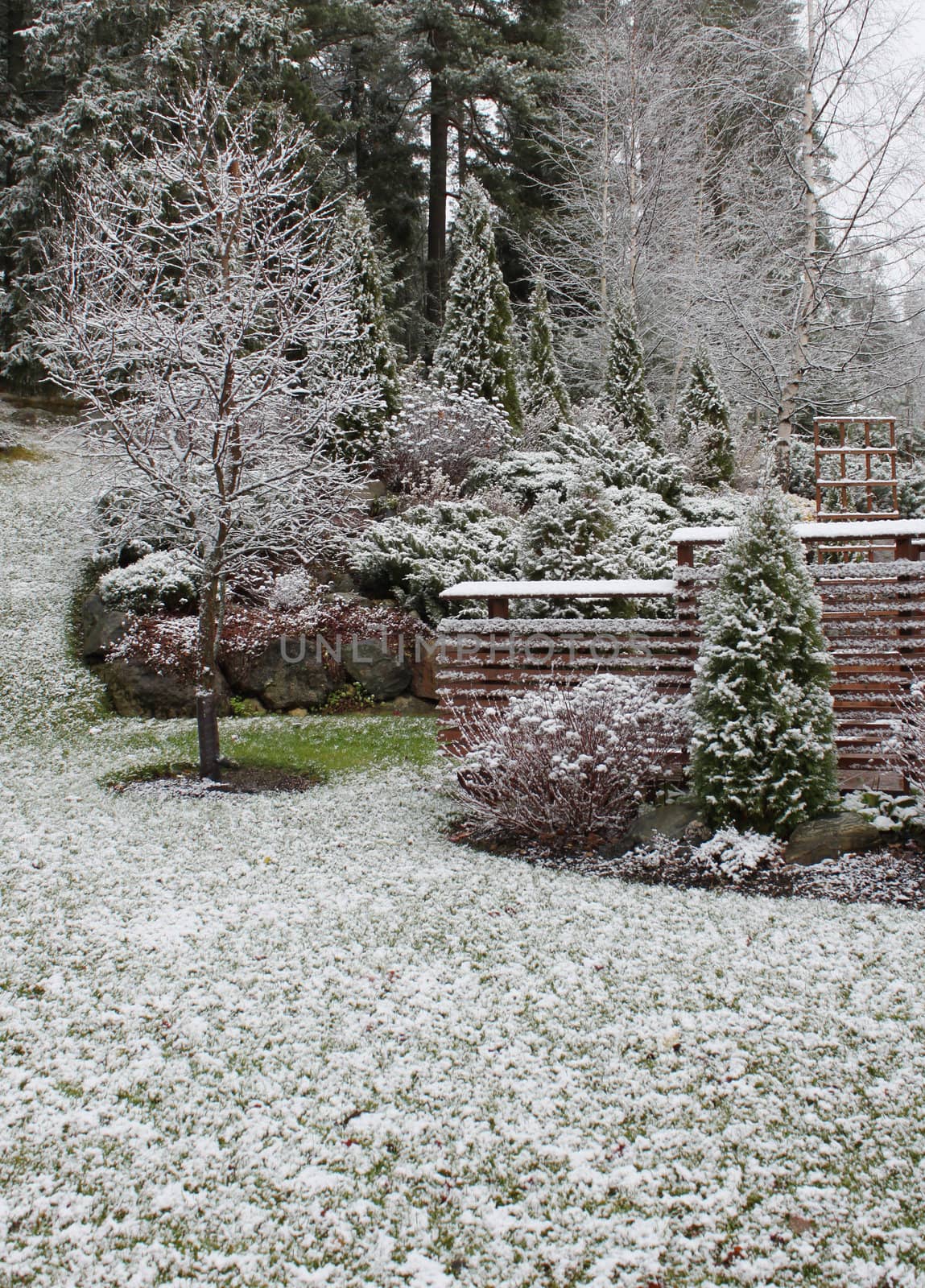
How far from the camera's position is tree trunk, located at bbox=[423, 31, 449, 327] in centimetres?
1908

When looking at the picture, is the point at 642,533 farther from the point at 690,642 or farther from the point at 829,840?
the point at 829,840

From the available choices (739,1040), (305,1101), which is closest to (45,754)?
(305,1101)

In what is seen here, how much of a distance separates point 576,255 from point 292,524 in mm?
13256

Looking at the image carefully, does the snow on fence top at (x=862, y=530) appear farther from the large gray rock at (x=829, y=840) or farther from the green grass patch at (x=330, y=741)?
the green grass patch at (x=330, y=741)

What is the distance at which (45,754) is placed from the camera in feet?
23.7

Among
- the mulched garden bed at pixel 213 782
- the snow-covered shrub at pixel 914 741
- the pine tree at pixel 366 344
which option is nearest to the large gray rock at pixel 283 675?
the mulched garden bed at pixel 213 782

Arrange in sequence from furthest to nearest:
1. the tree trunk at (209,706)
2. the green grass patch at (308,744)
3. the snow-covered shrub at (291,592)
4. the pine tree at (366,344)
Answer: the pine tree at (366,344) < the snow-covered shrub at (291,592) < the green grass patch at (308,744) < the tree trunk at (209,706)

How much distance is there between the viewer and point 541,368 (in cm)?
1441

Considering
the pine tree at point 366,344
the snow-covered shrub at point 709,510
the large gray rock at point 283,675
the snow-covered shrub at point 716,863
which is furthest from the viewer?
the pine tree at point 366,344

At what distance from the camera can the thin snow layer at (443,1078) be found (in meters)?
2.09

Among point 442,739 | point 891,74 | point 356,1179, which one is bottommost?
point 356,1179

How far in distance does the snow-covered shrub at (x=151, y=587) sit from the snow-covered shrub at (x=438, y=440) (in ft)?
10.6

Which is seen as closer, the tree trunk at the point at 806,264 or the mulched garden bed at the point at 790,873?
the mulched garden bed at the point at 790,873

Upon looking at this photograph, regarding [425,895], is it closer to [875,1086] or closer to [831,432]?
[875,1086]
